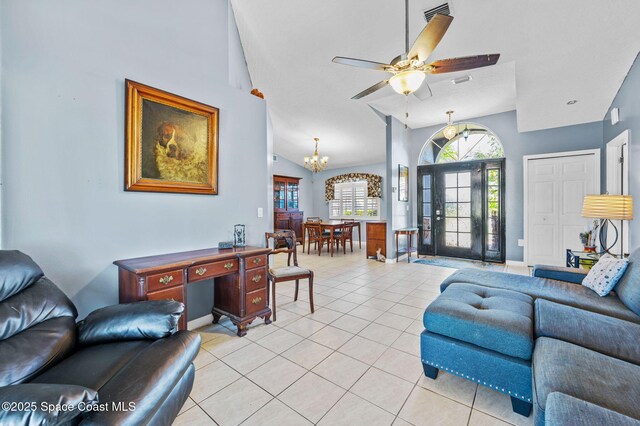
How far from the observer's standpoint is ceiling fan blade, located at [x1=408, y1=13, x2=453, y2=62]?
181 centimetres

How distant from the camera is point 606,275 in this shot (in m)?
2.07

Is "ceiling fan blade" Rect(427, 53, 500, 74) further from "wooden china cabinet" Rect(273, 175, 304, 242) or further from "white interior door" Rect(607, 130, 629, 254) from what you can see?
"wooden china cabinet" Rect(273, 175, 304, 242)

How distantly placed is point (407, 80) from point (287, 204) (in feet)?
20.0

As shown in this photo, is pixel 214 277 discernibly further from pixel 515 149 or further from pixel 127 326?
pixel 515 149

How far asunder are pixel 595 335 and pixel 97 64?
3.68m

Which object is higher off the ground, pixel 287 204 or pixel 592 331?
pixel 287 204

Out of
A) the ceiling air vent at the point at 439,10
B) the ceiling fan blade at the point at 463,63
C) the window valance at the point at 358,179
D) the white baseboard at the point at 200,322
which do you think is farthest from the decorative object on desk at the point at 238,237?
the window valance at the point at 358,179

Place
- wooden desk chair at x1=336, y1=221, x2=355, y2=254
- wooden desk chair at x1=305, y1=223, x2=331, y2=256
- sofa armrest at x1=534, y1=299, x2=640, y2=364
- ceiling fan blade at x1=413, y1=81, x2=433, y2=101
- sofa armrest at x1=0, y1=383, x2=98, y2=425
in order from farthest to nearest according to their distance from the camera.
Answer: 1. wooden desk chair at x1=336, y1=221, x2=355, y2=254
2. wooden desk chair at x1=305, y1=223, x2=331, y2=256
3. ceiling fan blade at x1=413, y1=81, x2=433, y2=101
4. sofa armrest at x1=534, y1=299, x2=640, y2=364
5. sofa armrest at x1=0, y1=383, x2=98, y2=425

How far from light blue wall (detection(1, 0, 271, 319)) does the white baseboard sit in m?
0.06

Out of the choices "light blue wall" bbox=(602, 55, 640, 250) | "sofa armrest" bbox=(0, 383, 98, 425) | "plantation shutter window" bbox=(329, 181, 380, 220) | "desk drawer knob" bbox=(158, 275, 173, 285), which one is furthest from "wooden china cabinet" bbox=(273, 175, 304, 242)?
"sofa armrest" bbox=(0, 383, 98, 425)

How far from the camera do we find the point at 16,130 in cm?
166

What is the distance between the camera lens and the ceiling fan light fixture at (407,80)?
2271 mm

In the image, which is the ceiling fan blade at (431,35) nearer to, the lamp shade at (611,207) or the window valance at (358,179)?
the lamp shade at (611,207)

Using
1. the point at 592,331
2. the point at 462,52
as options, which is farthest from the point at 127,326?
the point at 462,52
